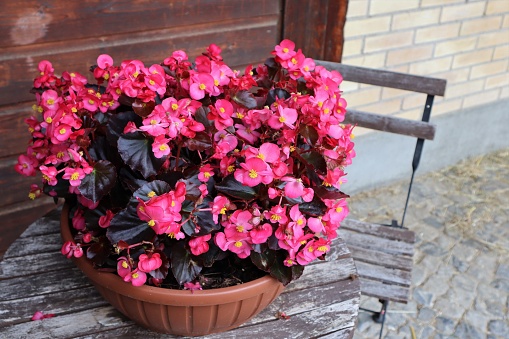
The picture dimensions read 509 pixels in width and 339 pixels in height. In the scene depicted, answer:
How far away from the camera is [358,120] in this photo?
7.68 ft

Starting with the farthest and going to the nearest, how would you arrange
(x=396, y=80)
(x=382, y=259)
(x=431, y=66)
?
Answer: (x=431, y=66) → (x=396, y=80) → (x=382, y=259)

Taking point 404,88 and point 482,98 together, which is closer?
point 404,88

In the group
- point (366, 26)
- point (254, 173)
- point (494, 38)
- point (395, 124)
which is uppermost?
point (254, 173)

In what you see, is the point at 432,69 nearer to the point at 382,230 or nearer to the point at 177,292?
the point at 382,230

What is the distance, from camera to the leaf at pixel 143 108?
116 cm

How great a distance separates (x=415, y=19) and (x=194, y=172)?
2.38 meters

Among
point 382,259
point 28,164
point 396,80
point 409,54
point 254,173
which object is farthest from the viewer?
point 409,54

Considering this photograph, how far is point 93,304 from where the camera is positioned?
1365 millimetres

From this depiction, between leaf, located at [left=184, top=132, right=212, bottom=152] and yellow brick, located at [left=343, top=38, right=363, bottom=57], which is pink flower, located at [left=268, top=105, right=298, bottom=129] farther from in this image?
yellow brick, located at [left=343, top=38, right=363, bottom=57]

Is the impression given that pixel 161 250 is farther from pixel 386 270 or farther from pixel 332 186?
pixel 386 270

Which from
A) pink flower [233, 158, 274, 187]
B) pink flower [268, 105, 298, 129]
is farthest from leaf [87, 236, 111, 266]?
pink flower [268, 105, 298, 129]

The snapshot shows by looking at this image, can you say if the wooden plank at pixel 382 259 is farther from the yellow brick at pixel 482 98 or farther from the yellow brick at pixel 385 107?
the yellow brick at pixel 482 98

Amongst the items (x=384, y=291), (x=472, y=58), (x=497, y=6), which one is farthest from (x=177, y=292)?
(x=497, y=6)

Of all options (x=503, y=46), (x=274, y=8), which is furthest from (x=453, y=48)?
(x=274, y=8)
